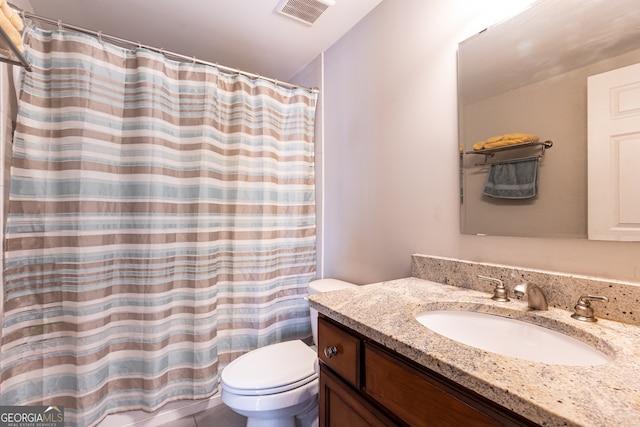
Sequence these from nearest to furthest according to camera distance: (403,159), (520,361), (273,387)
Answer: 1. (520,361)
2. (273,387)
3. (403,159)

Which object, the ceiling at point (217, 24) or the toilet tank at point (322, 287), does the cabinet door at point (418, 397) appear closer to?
the toilet tank at point (322, 287)

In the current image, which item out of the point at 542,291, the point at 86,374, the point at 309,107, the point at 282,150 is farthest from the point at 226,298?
the point at 542,291

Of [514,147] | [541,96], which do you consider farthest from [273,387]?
[541,96]

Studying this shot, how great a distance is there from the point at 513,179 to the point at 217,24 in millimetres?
1750

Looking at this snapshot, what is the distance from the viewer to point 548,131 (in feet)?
2.88

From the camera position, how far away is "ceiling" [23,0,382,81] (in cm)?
148

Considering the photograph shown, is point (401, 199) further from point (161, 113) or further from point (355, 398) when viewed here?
point (161, 113)

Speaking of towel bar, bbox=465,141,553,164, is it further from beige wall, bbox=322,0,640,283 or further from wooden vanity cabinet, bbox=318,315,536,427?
wooden vanity cabinet, bbox=318,315,536,427

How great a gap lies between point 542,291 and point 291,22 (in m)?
1.76

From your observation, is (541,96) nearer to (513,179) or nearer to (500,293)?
(513,179)

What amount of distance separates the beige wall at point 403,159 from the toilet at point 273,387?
1.89 ft

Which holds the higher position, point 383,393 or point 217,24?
point 217,24

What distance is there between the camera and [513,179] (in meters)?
0.97

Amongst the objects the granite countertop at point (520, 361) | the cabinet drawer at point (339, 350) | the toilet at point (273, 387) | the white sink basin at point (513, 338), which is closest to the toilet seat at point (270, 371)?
the toilet at point (273, 387)
